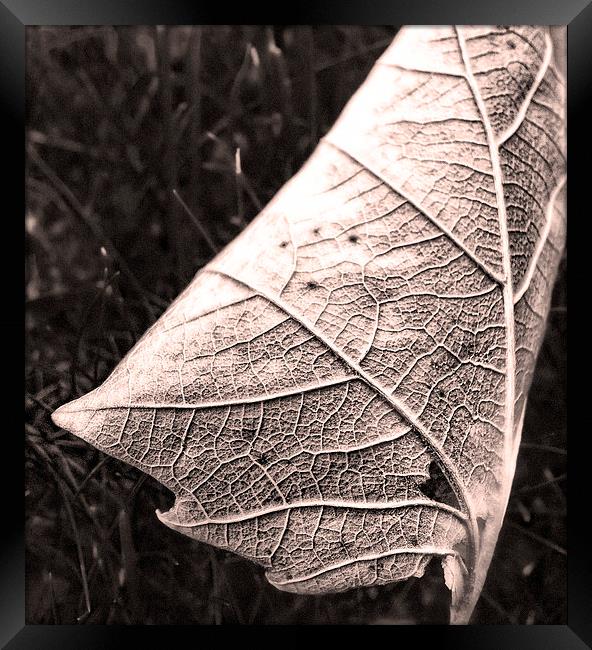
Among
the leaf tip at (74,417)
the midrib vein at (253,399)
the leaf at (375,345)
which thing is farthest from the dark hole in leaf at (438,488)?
the leaf tip at (74,417)

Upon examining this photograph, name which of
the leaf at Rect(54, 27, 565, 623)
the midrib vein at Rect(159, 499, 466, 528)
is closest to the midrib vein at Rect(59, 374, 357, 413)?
the leaf at Rect(54, 27, 565, 623)

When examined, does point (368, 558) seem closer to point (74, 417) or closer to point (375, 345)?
point (375, 345)

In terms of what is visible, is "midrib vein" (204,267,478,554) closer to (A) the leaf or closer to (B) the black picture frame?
(A) the leaf
